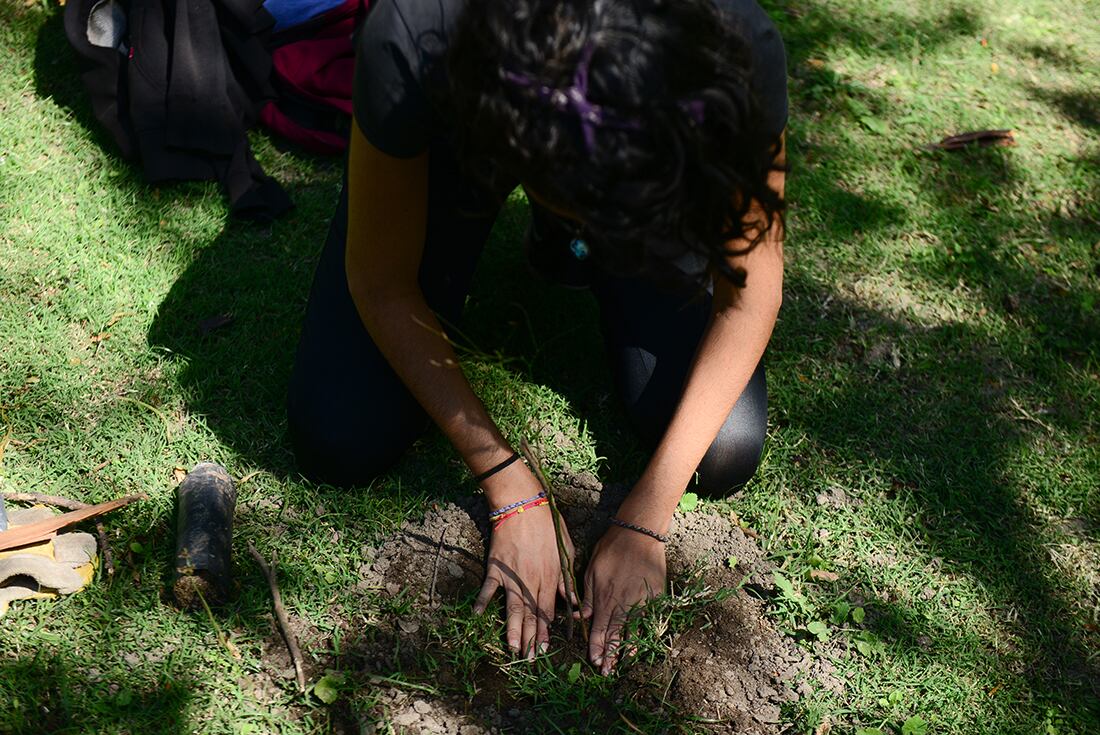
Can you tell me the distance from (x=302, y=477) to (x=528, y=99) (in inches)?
55.1

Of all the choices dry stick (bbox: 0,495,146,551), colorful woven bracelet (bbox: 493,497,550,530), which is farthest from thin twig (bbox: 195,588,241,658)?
colorful woven bracelet (bbox: 493,497,550,530)

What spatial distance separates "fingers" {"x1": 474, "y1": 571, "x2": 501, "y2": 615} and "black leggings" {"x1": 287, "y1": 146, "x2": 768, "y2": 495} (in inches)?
17.5

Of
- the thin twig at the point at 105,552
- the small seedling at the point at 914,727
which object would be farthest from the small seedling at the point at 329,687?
the small seedling at the point at 914,727

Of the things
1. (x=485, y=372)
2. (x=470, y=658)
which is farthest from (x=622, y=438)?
(x=470, y=658)

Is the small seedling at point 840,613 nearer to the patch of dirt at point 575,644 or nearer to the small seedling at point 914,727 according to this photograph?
the patch of dirt at point 575,644

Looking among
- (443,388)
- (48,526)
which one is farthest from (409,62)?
(48,526)

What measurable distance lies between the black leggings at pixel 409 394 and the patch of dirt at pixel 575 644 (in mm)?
200

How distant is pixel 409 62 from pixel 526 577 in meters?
1.16

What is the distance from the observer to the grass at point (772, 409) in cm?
211

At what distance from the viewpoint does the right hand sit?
6.91 feet

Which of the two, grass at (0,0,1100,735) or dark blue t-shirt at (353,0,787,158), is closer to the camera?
dark blue t-shirt at (353,0,787,158)

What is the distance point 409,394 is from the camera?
2.40m

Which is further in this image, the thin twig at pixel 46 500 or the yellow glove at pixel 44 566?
the thin twig at pixel 46 500

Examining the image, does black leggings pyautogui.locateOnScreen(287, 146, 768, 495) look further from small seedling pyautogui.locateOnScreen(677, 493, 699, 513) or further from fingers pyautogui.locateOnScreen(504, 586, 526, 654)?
fingers pyautogui.locateOnScreen(504, 586, 526, 654)
